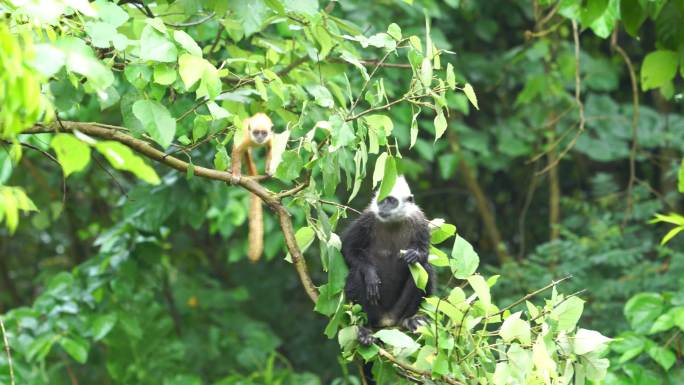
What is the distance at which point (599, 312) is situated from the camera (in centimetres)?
648

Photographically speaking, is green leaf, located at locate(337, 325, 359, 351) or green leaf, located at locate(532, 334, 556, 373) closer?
green leaf, located at locate(532, 334, 556, 373)

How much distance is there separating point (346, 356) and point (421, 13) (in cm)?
387

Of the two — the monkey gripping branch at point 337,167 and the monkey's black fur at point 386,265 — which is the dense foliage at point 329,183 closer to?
the monkey gripping branch at point 337,167

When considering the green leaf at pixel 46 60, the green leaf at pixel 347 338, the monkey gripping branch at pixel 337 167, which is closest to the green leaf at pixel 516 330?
the monkey gripping branch at pixel 337 167

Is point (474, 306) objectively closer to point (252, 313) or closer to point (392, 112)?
point (392, 112)

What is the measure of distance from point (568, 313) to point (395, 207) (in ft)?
6.13

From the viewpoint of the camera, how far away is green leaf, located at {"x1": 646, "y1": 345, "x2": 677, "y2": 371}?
15.9 feet

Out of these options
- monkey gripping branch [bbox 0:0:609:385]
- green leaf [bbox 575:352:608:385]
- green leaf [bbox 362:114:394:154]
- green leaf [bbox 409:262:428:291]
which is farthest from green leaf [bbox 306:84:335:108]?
green leaf [bbox 575:352:608:385]

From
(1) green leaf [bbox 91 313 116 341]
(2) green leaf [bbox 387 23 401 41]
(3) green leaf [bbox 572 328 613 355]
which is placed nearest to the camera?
(3) green leaf [bbox 572 328 613 355]

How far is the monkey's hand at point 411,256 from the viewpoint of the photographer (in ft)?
14.3

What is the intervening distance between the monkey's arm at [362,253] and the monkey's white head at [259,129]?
93cm

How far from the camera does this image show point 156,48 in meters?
3.11

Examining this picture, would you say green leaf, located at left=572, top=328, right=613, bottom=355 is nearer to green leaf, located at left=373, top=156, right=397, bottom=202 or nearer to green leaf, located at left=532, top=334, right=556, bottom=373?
green leaf, located at left=532, top=334, right=556, bottom=373

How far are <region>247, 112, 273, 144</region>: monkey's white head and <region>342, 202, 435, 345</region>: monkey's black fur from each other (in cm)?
85
